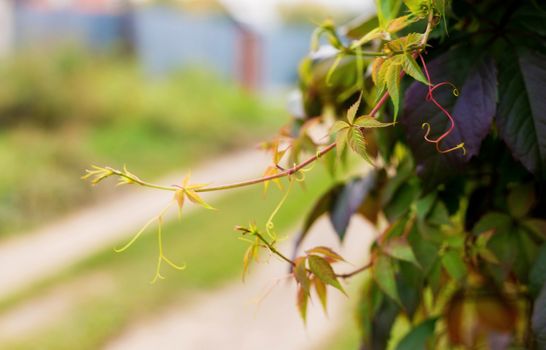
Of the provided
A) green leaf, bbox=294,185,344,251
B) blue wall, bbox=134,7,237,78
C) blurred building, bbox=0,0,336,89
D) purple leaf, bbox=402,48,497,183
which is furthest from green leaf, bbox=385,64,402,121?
blue wall, bbox=134,7,237,78

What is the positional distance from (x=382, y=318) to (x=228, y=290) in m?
3.04

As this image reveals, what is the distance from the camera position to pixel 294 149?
0.90 metres

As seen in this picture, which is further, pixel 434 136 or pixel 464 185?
pixel 464 185

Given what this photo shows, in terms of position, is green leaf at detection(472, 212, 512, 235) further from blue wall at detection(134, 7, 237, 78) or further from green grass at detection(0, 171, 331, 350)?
blue wall at detection(134, 7, 237, 78)

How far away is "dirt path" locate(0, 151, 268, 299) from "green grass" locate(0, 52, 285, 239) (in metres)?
0.17

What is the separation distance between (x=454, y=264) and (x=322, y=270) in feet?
0.83

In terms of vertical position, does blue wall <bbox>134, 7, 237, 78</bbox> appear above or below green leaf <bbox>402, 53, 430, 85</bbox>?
above

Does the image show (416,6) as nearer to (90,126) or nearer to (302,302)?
(302,302)

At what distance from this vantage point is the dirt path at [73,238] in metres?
4.30

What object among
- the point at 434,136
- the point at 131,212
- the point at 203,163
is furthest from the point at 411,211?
the point at 203,163

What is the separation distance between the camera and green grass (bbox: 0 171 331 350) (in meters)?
3.30

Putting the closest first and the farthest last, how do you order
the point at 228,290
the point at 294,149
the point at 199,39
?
the point at 294,149
the point at 228,290
the point at 199,39

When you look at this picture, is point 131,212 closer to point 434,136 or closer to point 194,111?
point 194,111

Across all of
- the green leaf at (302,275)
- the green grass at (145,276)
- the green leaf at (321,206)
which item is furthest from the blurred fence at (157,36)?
the green leaf at (302,275)
